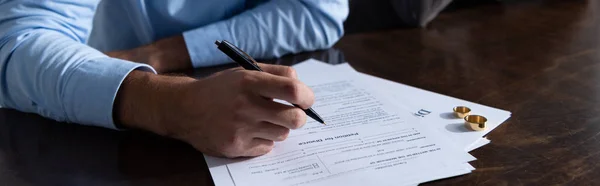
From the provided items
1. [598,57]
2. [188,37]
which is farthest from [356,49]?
[598,57]

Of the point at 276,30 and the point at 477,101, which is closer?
the point at 477,101

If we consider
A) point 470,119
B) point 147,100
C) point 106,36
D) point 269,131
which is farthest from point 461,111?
point 106,36

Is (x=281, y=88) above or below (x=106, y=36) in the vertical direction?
above

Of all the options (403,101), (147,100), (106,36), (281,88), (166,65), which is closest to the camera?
(281,88)

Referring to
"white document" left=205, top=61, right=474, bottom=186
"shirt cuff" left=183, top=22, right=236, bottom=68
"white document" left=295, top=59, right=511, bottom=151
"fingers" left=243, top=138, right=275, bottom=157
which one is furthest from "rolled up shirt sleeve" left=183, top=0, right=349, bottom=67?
"fingers" left=243, top=138, right=275, bottom=157

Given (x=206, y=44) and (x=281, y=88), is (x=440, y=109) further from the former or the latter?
(x=206, y=44)

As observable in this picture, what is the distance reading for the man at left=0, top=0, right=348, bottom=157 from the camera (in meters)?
0.70

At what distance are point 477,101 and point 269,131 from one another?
0.34 metres

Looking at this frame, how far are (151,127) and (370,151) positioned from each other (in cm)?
27

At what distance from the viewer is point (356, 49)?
1.17 metres

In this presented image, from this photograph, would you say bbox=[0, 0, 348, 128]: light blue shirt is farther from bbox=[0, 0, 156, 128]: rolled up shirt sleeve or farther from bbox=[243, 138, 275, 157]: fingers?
bbox=[243, 138, 275, 157]: fingers

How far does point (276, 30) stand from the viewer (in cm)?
113

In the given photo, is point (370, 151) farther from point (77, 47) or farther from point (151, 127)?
point (77, 47)

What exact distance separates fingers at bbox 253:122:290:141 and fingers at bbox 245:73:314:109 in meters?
0.04
